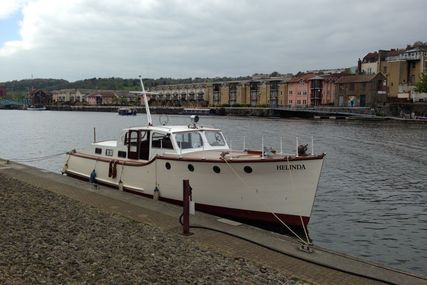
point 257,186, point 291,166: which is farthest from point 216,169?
point 291,166

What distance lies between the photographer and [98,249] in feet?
29.0

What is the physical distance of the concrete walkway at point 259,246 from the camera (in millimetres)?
8367

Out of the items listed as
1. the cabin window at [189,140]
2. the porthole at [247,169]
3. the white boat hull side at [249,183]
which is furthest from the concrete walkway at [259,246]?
the cabin window at [189,140]

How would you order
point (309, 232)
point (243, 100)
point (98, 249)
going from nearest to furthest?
point (98, 249), point (309, 232), point (243, 100)

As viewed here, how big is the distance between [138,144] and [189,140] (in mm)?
2215

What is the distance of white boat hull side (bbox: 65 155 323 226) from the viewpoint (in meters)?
13.5

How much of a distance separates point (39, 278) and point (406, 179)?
23743mm

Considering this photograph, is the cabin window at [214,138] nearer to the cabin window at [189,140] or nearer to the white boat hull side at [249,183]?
the cabin window at [189,140]

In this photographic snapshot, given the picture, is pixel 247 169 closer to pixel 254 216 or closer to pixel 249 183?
pixel 249 183

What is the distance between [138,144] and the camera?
17.6 metres

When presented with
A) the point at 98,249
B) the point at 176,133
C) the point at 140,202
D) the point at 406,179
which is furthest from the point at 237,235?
the point at 406,179

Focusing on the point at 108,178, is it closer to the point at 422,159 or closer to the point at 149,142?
the point at 149,142

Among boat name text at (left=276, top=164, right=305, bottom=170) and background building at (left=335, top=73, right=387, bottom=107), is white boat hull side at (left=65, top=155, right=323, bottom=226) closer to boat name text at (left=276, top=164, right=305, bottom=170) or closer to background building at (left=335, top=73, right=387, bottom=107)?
boat name text at (left=276, top=164, right=305, bottom=170)

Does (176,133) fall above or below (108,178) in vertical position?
above
